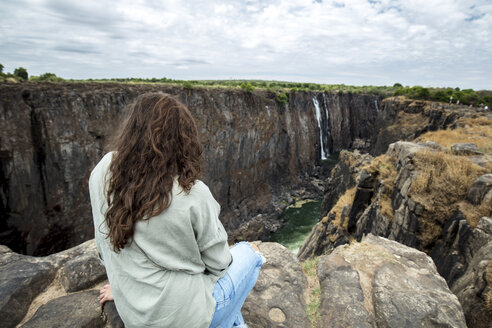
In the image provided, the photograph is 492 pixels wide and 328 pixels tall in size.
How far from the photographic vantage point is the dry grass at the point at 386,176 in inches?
391

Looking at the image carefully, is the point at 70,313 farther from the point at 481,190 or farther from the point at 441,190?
the point at 441,190

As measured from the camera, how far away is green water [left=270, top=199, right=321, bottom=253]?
2518cm

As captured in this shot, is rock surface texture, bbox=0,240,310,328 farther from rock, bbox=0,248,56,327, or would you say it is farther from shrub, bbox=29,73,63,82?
shrub, bbox=29,73,63,82

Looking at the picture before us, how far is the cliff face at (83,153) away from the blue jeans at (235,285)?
60.2ft

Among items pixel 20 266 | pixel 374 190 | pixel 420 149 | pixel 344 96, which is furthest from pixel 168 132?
pixel 344 96

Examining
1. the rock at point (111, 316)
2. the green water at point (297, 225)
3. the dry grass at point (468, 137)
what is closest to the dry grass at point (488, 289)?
the rock at point (111, 316)

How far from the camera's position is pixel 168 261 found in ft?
6.93

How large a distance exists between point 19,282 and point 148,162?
10.1 feet

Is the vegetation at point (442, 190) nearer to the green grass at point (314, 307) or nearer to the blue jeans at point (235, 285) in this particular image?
the green grass at point (314, 307)

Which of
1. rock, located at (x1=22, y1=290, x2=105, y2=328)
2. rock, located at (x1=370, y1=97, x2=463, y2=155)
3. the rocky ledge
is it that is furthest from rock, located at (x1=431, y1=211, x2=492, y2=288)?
rock, located at (x1=370, y1=97, x2=463, y2=155)

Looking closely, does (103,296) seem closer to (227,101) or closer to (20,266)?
(20,266)

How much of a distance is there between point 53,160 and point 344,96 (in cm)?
5528

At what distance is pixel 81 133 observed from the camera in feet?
66.5

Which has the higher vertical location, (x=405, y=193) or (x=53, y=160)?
(x=405, y=193)
